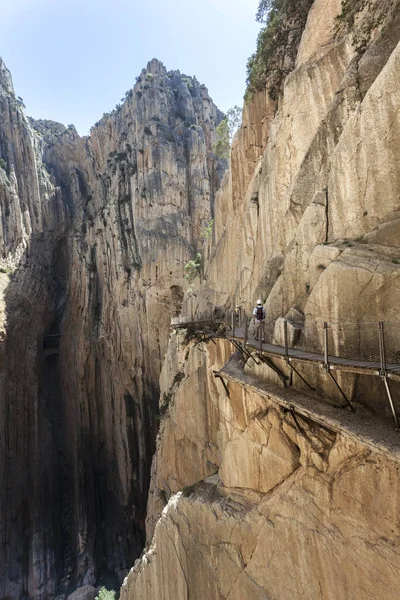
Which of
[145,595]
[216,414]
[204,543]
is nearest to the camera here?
[204,543]

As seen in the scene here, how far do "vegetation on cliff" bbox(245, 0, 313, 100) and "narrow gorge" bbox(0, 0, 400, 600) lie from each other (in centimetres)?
16

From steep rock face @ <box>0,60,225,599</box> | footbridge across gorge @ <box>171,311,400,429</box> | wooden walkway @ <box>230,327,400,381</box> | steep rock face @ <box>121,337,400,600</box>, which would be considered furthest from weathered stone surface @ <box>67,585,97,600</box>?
wooden walkway @ <box>230,327,400,381</box>

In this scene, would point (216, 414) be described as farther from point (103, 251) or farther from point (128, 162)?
point (128, 162)

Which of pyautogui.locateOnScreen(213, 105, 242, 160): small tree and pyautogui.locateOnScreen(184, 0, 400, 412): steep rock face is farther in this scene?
pyautogui.locateOnScreen(213, 105, 242, 160): small tree

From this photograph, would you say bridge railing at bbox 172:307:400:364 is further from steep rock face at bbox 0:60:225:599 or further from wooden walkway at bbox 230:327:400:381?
steep rock face at bbox 0:60:225:599

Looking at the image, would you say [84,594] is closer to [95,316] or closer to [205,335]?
[205,335]

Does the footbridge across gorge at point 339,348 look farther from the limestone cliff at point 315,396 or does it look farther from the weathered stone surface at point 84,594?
the weathered stone surface at point 84,594

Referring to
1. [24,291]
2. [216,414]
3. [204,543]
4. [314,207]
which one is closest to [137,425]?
[24,291]

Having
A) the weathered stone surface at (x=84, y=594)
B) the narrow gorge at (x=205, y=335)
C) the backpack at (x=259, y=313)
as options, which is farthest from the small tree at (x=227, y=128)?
the weathered stone surface at (x=84, y=594)

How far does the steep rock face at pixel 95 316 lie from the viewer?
31.7 m

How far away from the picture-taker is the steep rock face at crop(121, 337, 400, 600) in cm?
535

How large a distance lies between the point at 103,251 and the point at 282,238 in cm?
3690

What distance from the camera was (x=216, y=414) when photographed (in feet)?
50.0

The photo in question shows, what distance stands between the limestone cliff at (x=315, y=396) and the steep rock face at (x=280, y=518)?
30mm
